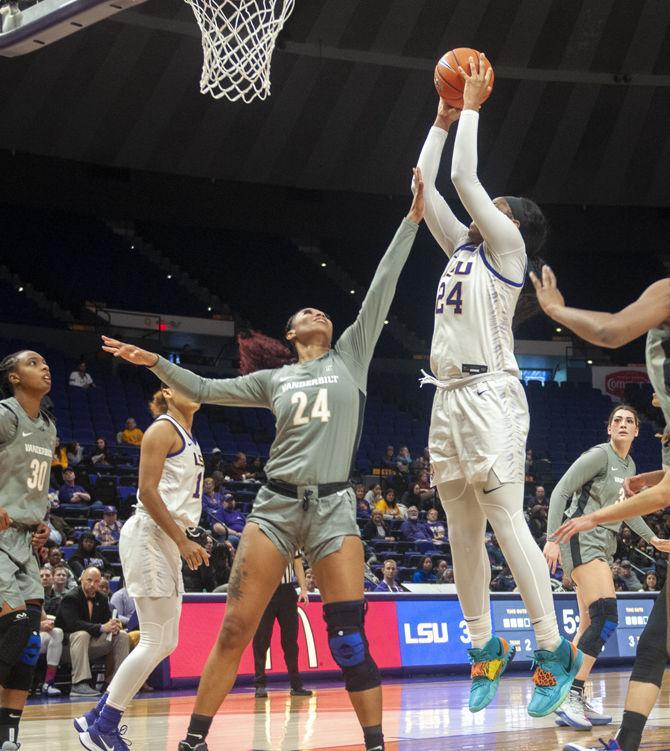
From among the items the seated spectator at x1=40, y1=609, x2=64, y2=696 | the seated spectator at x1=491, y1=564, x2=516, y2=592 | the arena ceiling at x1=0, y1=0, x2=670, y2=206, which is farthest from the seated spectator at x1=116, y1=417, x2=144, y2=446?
the seated spectator at x1=40, y1=609, x2=64, y2=696

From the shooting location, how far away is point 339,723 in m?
7.76

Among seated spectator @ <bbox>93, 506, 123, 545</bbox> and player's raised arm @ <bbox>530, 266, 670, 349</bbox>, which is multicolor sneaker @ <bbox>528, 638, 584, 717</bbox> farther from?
seated spectator @ <bbox>93, 506, 123, 545</bbox>

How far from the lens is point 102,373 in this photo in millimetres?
23875

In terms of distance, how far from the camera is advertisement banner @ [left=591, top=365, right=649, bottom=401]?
32094 mm

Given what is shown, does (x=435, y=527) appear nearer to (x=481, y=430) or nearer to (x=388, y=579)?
(x=388, y=579)

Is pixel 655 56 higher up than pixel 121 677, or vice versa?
pixel 655 56

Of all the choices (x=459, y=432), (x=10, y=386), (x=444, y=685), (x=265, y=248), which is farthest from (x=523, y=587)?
(x=265, y=248)

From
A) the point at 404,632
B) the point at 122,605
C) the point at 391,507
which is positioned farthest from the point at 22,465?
the point at 391,507

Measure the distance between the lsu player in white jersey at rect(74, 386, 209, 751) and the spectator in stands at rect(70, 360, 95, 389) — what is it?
630 inches

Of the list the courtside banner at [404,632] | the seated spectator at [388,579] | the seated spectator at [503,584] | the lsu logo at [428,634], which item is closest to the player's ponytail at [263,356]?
the courtside banner at [404,632]

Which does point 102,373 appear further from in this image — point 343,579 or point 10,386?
point 343,579

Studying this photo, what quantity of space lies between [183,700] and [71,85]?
15621 millimetres

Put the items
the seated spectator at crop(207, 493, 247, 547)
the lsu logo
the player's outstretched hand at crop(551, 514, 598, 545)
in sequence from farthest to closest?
the seated spectator at crop(207, 493, 247, 547) → the lsu logo → the player's outstretched hand at crop(551, 514, 598, 545)

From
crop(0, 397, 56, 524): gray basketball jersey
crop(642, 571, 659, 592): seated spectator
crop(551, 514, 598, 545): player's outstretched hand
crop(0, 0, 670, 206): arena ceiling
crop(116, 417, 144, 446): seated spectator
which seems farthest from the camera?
crop(0, 0, 670, 206): arena ceiling
